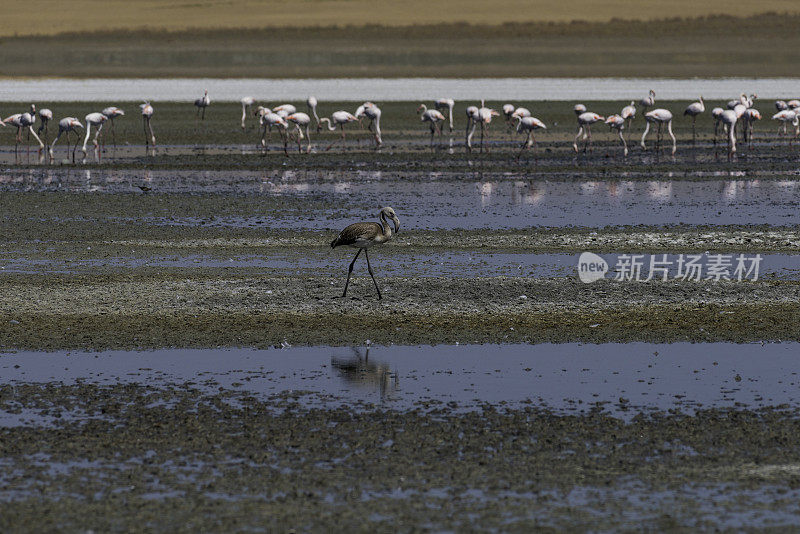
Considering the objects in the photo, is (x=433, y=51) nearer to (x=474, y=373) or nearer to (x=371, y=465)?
(x=474, y=373)

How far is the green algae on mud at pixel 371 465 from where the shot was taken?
7.01 meters

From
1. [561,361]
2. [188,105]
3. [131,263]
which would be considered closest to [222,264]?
[131,263]

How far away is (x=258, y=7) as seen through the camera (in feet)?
437

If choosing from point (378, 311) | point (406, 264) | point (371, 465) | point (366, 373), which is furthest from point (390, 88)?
point (371, 465)

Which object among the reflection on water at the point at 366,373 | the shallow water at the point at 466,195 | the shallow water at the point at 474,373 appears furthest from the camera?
the shallow water at the point at 466,195

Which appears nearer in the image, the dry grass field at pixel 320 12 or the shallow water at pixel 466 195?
the shallow water at pixel 466 195

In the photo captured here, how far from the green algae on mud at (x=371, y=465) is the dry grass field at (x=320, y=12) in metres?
112

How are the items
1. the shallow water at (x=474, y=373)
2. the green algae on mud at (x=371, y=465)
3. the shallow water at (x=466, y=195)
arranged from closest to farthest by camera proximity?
the green algae on mud at (x=371, y=465)
the shallow water at (x=474, y=373)
the shallow water at (x=466, y=195)

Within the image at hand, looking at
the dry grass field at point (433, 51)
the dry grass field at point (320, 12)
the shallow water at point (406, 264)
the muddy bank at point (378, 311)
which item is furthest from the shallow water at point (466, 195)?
the dry grass field at point (320, 12)

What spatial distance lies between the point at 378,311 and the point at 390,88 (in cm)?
5568

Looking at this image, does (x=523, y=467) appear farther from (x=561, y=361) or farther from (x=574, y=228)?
(x=574, y=228)

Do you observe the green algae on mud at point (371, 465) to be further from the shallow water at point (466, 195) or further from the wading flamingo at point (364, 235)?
the shallow water at point (466, 195)

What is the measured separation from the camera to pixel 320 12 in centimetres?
12862

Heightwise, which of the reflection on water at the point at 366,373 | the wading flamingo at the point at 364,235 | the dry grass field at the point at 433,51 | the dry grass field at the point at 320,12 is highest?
the dry grass field at the point at 320,12
